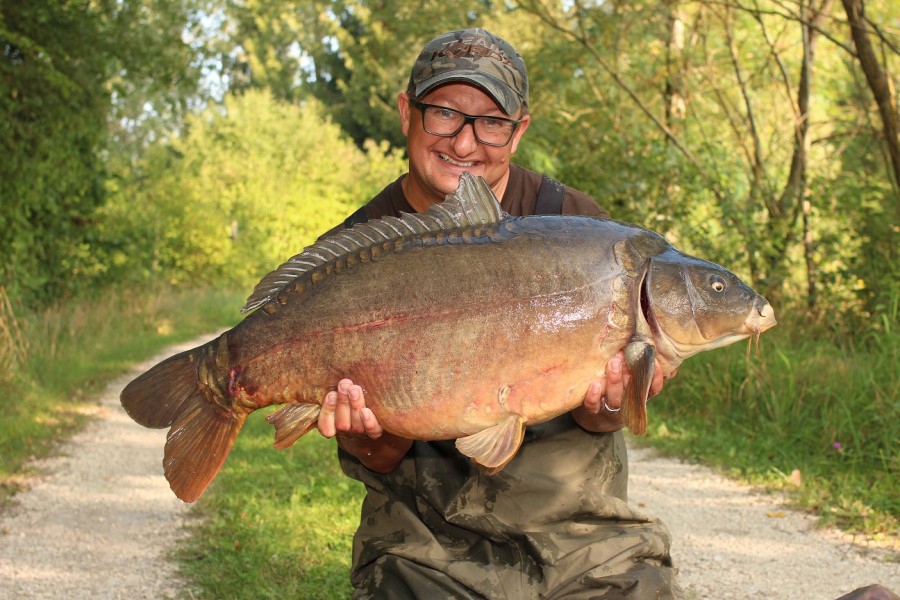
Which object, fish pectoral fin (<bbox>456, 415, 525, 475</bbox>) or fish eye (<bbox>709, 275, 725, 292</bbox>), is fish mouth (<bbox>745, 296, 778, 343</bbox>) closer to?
fish eye (<bbox>709, 275, 725, 292</bbox>)

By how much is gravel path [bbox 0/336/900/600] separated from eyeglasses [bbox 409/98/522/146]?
213 centimetres

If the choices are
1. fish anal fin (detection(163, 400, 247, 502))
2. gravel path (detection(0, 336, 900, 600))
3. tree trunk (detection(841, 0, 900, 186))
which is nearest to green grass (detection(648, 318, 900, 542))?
gravel path (detection(0, 336, 900, 600))

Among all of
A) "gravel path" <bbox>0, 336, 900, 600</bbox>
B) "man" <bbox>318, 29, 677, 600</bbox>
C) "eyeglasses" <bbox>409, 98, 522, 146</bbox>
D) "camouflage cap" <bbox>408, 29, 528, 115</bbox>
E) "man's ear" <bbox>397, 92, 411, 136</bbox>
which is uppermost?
"camouflage cap" <bbox>408, 29, 528, 115</bbox>

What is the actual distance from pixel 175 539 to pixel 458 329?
2806 mm

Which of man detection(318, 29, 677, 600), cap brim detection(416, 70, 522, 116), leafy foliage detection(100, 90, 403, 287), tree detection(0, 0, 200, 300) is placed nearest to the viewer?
man detection(318, 29, 677, 600)

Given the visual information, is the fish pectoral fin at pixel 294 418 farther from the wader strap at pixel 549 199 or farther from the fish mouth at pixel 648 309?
the wader strap at pixel 549 199

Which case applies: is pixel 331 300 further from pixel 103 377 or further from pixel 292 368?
pixel 103 377

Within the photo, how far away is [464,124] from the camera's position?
120 inches

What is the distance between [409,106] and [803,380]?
3901 millimetres

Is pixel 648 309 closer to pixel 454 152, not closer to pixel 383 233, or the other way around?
pixel 383 233

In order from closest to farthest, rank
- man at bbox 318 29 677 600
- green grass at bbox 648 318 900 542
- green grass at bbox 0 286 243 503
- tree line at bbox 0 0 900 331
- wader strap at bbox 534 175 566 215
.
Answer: man at bbox 318 29 677 600, wader strap at bbox 534 175 566 215, green grass at bbox 648 318 900 542, green grass at bbox 0 286 243 503, tree line at bbox 0 0 900 331

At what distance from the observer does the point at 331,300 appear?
2457mm

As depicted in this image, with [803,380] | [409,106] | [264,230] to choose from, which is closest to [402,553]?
[409,106]

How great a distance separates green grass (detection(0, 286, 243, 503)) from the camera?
6508 mm
